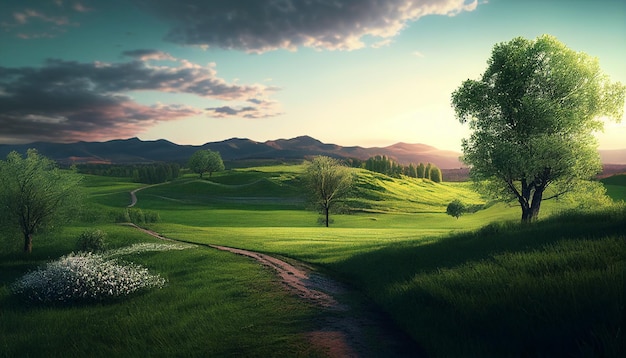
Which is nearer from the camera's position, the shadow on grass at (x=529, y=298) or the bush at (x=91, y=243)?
the shadow on grass at (x=529, y=298)

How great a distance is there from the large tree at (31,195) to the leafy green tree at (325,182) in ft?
142

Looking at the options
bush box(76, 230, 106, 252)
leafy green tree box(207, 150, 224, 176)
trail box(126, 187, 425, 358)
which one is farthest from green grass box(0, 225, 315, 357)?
leafy green tree box(207, 150, 224, 176)

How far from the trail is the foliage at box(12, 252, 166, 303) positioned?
7.85 m

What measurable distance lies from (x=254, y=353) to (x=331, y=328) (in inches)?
107

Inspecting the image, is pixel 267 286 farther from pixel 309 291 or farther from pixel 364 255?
pixel 364 255

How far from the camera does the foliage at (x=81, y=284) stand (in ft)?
57.5

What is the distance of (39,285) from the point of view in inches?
745

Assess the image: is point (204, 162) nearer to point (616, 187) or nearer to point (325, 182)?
point (325, 182)

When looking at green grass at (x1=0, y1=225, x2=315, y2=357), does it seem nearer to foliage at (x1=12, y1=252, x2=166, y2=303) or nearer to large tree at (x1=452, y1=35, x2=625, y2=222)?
foliage at (x1=12, y1=252, x2=166, y2=303)

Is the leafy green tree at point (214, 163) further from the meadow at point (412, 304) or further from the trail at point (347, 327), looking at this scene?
the trail at point (347, 327)

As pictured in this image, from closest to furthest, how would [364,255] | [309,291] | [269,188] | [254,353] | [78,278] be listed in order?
[254,353], [309,291], [78,278], [364,255], [269,188]

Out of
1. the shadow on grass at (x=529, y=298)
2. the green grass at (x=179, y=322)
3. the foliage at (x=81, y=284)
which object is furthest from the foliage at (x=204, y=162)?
the shadow on grass at (x=529, y=298)

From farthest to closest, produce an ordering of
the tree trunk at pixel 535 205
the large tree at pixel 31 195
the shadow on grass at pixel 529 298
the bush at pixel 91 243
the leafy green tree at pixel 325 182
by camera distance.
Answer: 1. the leafy green tree at pixel 325 182
2. the bush at pixel 91 243
3. the large tree at pixel 31 195
4. the tree trunk at pixel 535 205
5. the shadow on grass at pixel 529 298

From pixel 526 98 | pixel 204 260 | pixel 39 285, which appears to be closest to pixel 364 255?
pixel 204 260
